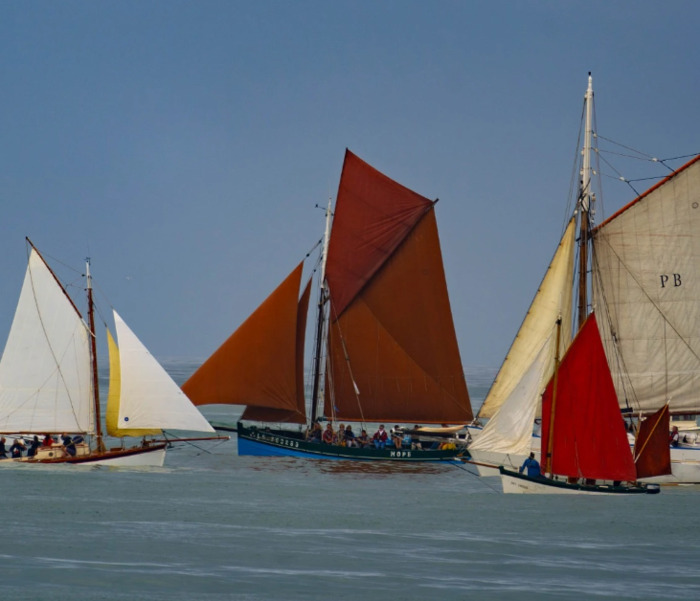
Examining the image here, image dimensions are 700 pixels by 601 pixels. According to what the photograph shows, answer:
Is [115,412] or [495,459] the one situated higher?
[115,412]

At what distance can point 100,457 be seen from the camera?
54.7m

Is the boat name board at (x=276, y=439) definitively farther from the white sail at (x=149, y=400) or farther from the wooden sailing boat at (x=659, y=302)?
the wooden sailing boat at (x=659, y=302)

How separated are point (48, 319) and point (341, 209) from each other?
1522 centimetres

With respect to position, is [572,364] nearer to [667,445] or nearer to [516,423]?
[516,423]

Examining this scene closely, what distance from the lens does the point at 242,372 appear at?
59188 millimetres

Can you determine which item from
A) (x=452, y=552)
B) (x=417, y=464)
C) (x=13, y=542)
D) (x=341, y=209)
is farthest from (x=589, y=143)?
(x=13, y=542)

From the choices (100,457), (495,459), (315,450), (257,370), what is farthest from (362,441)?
(495,459)

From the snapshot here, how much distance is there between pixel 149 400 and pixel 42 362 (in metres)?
4.67

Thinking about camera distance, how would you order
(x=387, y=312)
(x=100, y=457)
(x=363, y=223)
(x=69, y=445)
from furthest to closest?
(x=363, y=223) < (x=387, y=312) < (x=69, y=445) < (x=100, y=457)

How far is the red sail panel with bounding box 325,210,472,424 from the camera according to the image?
6116 centimetres

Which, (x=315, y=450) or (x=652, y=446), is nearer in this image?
(x=652, y=446)

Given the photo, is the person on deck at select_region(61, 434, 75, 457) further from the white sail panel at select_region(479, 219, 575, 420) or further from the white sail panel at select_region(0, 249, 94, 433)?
the white sail panel at select_region(479, 219, 575, 420)

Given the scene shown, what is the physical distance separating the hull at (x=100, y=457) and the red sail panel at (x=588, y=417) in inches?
723

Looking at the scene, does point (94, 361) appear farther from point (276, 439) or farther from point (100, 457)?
point (276, 439)
